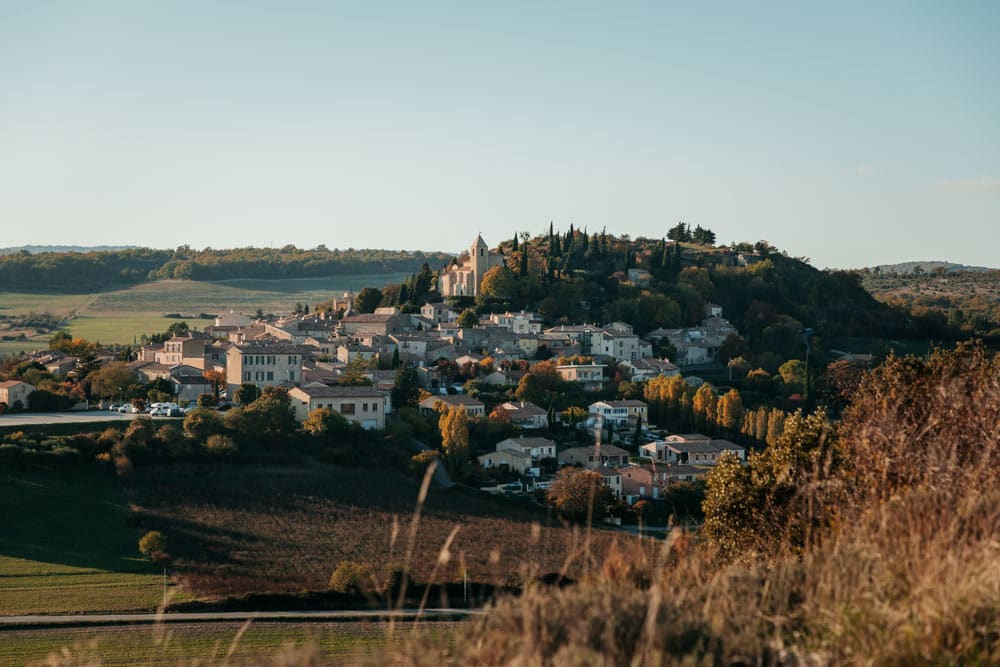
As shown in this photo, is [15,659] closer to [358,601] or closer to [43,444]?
[358,601]

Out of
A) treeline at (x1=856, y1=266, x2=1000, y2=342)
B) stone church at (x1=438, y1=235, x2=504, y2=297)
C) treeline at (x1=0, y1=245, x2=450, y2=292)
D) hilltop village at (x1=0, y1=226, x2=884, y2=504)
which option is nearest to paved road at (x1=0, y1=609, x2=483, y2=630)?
hilltop village at (x1=0, y1=226, x2=884, y2=504)

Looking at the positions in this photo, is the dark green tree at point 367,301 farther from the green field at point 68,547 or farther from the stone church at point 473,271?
the green field at point 68,547

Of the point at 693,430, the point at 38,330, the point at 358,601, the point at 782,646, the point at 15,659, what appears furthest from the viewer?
the point at 38,330

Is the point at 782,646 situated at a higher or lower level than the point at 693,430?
higher

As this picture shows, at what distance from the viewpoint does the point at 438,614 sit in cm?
1758

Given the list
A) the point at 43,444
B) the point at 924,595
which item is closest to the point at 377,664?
the point at 924,595

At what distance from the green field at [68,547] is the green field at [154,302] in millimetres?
36447

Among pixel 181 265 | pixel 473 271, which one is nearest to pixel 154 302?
pixel 181 265

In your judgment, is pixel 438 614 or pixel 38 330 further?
pixel 38 330

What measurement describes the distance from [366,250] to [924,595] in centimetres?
15266

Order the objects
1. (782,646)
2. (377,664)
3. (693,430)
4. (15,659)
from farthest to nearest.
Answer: (693,430), (15,659), (782,646), (377,664)

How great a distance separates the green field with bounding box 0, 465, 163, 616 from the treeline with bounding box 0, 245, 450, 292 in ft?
241

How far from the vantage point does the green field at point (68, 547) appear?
63.8ft

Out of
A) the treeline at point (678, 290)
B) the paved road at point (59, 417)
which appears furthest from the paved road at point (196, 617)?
the treeline at point (678, 290)
